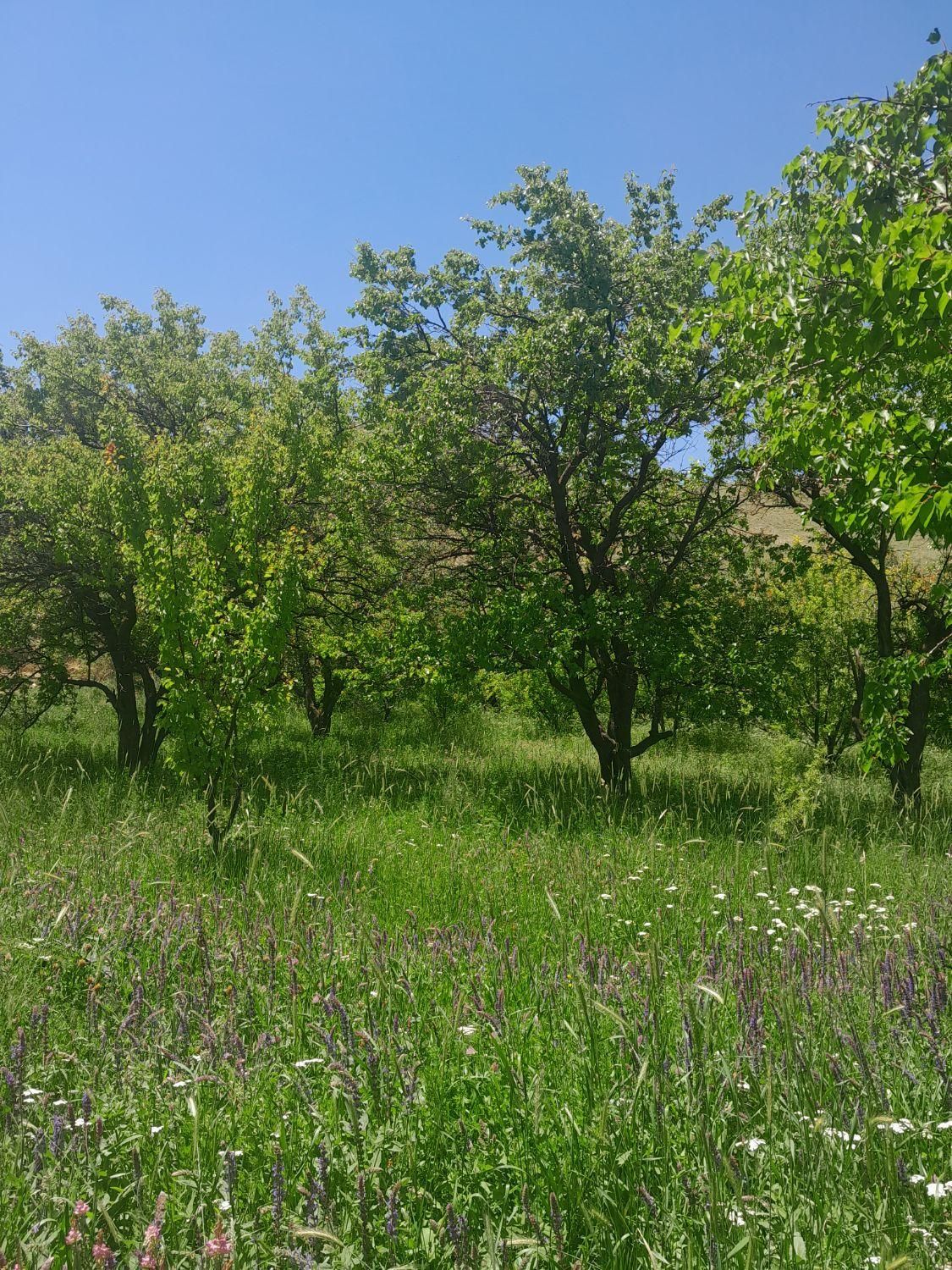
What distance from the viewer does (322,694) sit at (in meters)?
19.4

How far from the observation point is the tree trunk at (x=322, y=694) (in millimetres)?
18141

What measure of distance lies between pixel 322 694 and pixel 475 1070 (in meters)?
16.4

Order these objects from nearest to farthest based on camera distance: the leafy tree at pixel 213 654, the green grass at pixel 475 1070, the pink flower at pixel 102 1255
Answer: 1. the pink flower at pixel 102 1255
2. the green grass at pixel 475 1070
3. the leafy tree at pixel 213 654

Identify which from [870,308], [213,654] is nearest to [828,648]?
[870,308]

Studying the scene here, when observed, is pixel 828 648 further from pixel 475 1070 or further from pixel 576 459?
pixel 475 1070

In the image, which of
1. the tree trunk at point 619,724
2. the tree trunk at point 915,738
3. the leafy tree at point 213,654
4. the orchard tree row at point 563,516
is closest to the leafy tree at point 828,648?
the orchard tree row at point 563,516

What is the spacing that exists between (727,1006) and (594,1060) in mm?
1220

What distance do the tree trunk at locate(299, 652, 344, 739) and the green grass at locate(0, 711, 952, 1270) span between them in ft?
36.2

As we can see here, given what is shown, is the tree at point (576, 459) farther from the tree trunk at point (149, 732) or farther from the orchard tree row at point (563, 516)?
the tree trunk at point (149, 732)

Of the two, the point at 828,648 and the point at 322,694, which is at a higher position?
the point at 828,648

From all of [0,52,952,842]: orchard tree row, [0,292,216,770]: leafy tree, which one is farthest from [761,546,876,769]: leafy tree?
[0,292,216,770]: leafy tree

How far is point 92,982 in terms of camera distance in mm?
3998

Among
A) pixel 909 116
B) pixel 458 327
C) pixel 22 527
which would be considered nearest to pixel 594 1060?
pixel 909 116

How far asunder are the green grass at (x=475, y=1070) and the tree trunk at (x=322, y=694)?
36.2 ft
